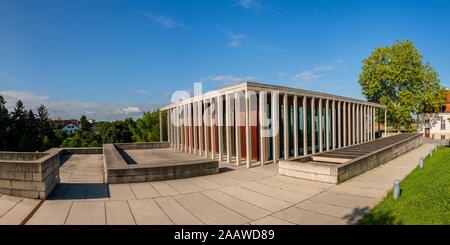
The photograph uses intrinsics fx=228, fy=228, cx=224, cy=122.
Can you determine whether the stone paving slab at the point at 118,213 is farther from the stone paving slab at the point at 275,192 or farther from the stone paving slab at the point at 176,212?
the stone paving slab at the point at 275,192

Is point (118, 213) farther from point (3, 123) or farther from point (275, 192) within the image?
point (3, 123)

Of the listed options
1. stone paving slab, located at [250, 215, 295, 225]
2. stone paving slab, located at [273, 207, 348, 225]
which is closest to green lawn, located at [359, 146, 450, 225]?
stone paving slab, located at [273, 207, 348, 225]

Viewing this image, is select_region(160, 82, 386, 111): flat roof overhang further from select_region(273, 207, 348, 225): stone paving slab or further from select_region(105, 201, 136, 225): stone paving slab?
select_region(105, 201, 136, 225): stone paving slab

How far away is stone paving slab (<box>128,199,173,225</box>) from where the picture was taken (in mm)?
6270

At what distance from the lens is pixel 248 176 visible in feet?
40.8

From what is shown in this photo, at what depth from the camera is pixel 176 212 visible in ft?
23.1

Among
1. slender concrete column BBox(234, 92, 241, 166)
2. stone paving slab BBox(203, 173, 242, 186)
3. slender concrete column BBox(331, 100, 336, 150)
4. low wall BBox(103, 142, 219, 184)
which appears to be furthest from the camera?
slender concrete column BBox(331, 100, 336, 150)

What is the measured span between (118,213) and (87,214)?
0.85 meters

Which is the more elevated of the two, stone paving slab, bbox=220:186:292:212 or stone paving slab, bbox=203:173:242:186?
stone paving slab, bbox=220:186:292:212

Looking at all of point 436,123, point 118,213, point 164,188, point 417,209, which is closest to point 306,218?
point 417,209

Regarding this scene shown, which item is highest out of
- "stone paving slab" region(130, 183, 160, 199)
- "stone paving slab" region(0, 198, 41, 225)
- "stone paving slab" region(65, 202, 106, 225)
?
"stone paving slab" region(0, 198, 41, 225)
